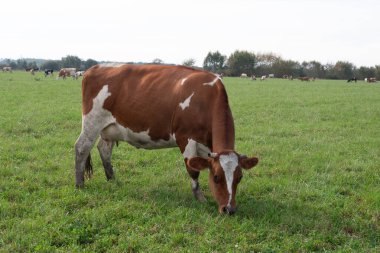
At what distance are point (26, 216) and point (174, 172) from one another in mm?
3235

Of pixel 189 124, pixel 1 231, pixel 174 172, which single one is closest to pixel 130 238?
pixel 1 231

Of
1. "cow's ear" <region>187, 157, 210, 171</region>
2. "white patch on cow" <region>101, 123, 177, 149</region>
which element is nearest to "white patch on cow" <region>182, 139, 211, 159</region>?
"white patch on cow" <region>101, 123, 177, 149</region>

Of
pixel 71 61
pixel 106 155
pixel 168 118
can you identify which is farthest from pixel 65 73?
pixel 71 61

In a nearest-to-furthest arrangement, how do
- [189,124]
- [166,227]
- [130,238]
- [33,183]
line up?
[130,238]
[166,227]
[189,124]
[33,183]

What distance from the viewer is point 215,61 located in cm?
11175

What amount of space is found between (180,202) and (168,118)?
4.45 feet

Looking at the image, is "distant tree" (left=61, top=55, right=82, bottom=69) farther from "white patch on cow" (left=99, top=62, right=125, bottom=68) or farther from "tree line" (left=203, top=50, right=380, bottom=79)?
"white patch on cow" (left=99, top=62, right=125, bottom=68)

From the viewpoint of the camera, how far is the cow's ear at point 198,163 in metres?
5.92

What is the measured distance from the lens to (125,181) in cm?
759

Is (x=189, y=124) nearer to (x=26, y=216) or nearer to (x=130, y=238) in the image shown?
(x=130, y=238)

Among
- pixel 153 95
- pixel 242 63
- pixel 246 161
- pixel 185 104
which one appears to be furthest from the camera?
pixel 242 63

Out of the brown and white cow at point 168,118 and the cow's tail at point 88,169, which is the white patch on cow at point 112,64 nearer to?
the brown and white cow at point 168,118

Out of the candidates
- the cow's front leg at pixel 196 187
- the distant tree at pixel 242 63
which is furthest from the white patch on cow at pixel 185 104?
the distant tree at pixel 242 63

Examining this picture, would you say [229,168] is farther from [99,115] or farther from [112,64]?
[112,64]
